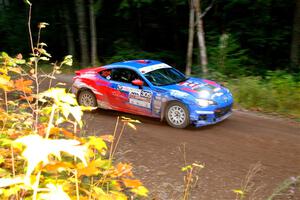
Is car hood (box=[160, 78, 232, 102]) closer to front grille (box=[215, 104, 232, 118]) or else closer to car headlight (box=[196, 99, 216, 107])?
car headlight (box=[196, 99, 216, 107])

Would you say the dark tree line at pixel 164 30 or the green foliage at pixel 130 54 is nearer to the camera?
the dark tree line at pixel 164 30

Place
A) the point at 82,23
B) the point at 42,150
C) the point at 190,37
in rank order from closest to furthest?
1. the point at 42,150
2. the point at 190,37
3. the point at 82,23

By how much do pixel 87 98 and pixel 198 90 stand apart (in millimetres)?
3373

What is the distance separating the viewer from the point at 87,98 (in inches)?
421

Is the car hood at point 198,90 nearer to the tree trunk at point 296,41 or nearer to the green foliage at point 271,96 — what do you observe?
the green foliage at point 271,96

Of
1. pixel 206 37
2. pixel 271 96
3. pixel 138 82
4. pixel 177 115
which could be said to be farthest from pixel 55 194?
pixel 206 37

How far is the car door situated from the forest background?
3.53 meters

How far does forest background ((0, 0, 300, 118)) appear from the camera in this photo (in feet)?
40.2

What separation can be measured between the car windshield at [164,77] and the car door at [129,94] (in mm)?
251

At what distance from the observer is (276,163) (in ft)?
22.9

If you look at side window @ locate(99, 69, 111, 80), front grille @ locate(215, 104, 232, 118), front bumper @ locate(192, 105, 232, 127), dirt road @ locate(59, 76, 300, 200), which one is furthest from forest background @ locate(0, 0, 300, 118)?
side window @ locate(99, 69, 111, 80)

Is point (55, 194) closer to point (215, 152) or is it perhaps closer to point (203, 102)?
point (215, 152)

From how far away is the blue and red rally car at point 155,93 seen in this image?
8.80 meters

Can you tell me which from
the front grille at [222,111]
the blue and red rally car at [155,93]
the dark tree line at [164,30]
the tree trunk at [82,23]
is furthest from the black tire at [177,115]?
the tree trunk at [82,23]
